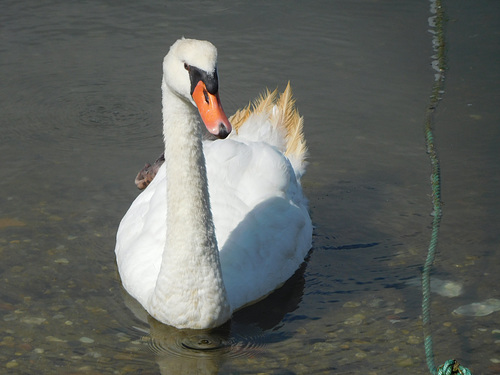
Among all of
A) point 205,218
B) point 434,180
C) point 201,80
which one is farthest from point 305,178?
point 201,80

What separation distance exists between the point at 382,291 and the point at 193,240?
1570mm

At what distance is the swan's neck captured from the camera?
211 inches

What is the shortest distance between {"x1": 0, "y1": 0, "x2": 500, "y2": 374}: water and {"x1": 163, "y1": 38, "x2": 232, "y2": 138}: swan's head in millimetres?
1617

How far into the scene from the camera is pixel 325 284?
20.9 ft

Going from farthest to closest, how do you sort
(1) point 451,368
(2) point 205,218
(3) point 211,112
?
1. (2) point 205,218
2. (3) point 211,112
3. (1) point 451,368

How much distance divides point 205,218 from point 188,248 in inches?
8.7

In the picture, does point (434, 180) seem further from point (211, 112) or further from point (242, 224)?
point (211, 112)

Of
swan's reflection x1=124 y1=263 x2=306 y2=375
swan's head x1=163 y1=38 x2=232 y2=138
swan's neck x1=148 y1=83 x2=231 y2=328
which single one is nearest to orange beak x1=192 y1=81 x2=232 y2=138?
swan's head x1=163 y1=38 x2=232 y2=138

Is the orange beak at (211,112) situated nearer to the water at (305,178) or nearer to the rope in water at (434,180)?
the water at (305,178)

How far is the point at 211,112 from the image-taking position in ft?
15.6

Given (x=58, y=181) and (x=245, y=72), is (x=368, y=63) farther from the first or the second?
(x=58, y=181)

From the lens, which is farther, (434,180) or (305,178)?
(305,178)

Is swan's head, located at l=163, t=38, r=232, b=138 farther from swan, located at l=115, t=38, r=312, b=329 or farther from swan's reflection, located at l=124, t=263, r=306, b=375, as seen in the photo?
swan's reflection, located at l=124, t=263, r=306, b=375

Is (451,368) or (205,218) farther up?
(205,218)
